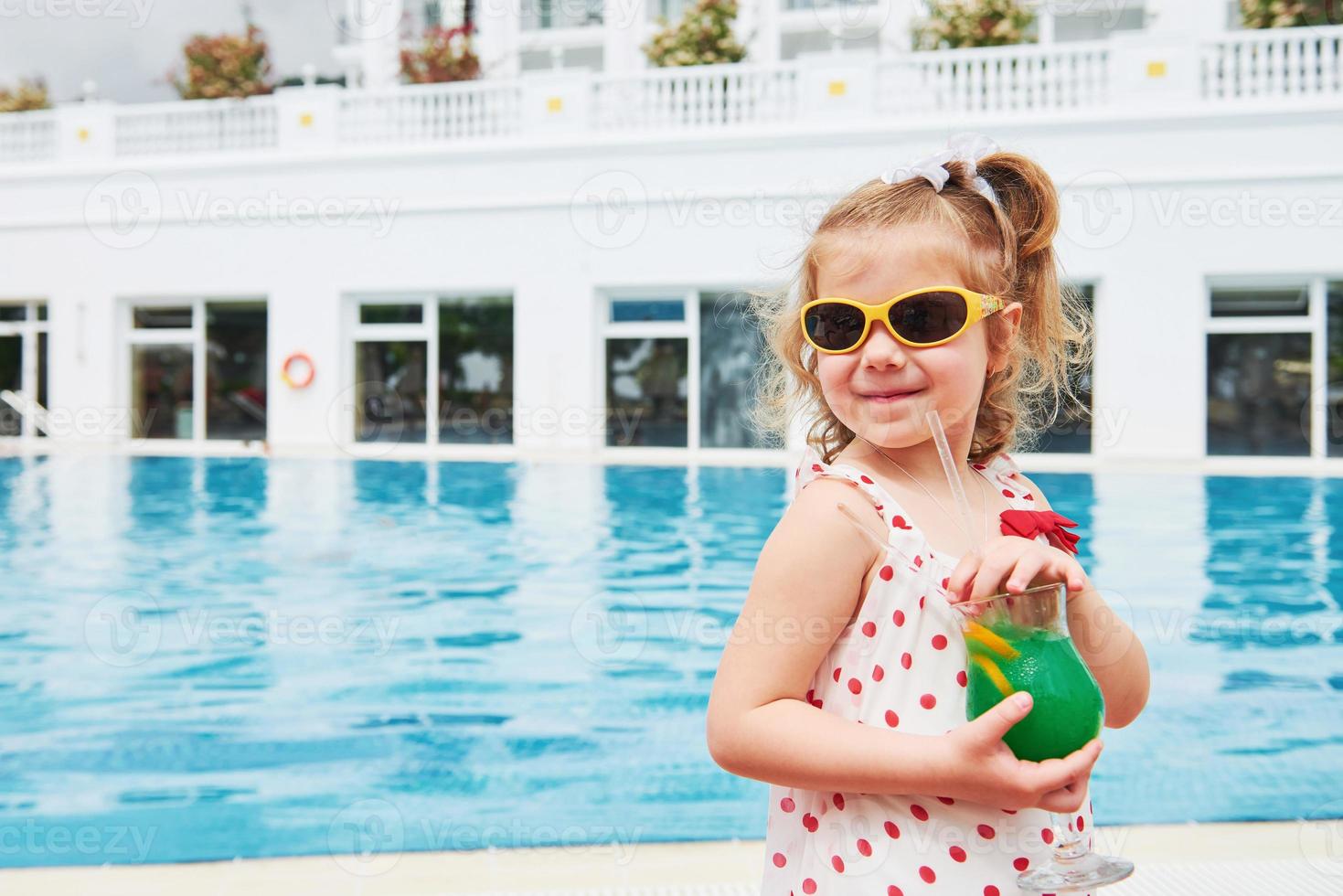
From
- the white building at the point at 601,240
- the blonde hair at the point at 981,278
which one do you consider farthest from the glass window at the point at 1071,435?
the blonde hair at the point at 981,278

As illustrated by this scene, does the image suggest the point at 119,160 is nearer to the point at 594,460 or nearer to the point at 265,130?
the point at 265,130

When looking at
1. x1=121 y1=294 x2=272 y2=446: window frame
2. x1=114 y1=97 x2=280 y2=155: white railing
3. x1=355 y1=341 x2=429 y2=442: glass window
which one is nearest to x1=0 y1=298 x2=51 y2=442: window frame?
x1=121 y1=294 x2=272 y2=446: window frame

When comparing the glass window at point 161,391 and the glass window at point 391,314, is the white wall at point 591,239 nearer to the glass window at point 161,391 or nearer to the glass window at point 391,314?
the glass window at point 161,391

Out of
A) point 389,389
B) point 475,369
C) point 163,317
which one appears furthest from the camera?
point 163,317

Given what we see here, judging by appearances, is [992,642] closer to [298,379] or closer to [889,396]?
[889,396]

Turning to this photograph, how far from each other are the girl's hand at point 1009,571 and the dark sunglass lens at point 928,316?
0.23 m

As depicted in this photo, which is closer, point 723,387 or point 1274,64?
point 1274,64

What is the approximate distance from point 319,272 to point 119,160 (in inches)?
140

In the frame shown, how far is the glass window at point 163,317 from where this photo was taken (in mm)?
15320

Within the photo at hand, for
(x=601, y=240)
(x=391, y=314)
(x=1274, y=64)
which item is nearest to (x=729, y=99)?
(x=601, y=240)

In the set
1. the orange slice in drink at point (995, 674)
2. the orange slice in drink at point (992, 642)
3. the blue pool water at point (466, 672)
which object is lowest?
the blue pool water at point (466, 672)

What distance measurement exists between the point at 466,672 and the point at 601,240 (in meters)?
10.0

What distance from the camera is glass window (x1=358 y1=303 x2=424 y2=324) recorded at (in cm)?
1462

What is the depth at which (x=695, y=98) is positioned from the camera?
14047 mm
